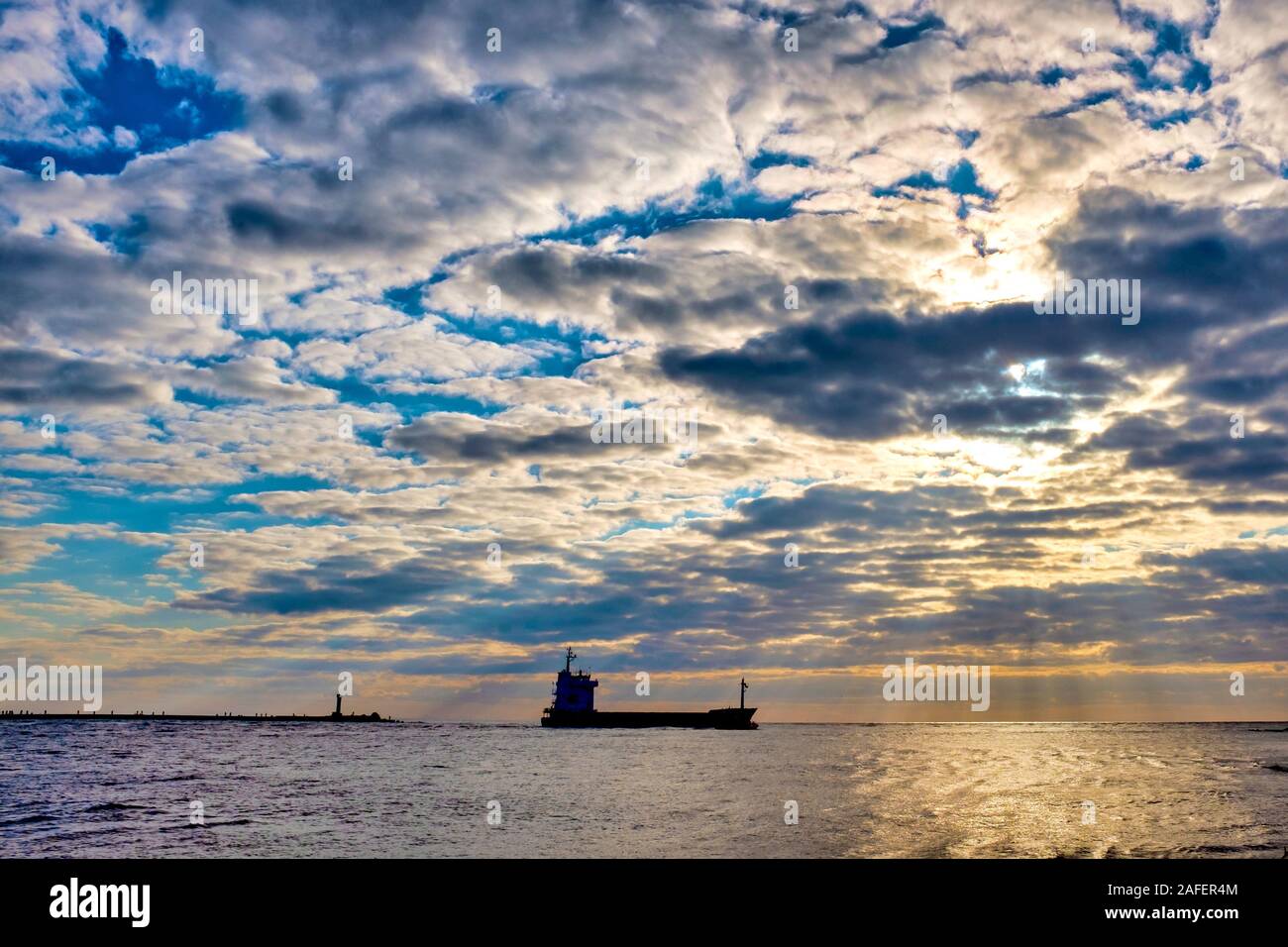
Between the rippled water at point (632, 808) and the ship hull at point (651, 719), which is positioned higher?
the rippled water at point (632, 808)

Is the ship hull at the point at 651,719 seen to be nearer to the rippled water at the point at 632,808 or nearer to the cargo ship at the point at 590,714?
the cargo ship at the point at 590,714

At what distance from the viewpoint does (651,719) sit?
182 metres

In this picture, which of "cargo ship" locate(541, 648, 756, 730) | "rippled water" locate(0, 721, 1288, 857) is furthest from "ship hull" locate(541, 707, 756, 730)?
"rippled water" locate(0, 721, 1288, 857)

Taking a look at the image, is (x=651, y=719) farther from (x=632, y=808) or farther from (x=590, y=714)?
(x=632, y=808)

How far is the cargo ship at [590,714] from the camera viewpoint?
16125 centimetres

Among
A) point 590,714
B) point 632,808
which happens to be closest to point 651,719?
point 590,714

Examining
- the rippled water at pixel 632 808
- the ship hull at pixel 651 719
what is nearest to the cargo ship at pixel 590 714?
the ship hull at pixel 651 719

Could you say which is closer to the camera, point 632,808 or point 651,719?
point 632,808

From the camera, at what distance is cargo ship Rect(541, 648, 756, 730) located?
529 feet

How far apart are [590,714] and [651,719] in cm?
2333
